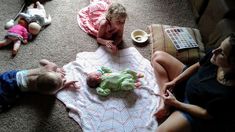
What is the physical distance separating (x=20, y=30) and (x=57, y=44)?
0.85 ft

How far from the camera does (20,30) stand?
1845 millimetres

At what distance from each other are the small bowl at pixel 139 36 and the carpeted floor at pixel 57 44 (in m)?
0.04

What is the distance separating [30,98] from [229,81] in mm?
1110

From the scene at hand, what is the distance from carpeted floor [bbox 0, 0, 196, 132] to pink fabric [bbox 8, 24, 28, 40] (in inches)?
2.9

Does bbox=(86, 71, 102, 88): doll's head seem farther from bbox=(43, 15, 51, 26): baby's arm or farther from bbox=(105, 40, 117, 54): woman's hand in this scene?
bbox=(43, 15, 51, 26): baby's arm

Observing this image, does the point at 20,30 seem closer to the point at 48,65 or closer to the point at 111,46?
the point at 48,65

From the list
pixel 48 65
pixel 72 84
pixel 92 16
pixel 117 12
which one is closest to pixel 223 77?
pixel 117 12

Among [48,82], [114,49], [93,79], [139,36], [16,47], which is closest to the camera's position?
[48,82]

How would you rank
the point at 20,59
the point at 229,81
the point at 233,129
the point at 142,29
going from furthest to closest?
the point at 142,29 → the point at 20,59 → the point at 233,129 → the point at 229,81

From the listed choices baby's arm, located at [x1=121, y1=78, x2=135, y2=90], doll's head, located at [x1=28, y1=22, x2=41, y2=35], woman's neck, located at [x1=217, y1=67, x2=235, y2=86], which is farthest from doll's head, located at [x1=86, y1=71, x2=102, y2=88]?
woman's neck, located at [x1=217, y1=67, x2=235, y2=86]

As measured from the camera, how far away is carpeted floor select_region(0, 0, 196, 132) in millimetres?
1566

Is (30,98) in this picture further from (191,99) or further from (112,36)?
(191,99)

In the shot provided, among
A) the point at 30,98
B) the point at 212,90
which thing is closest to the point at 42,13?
the point at 30,98

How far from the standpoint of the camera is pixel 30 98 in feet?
5.40
